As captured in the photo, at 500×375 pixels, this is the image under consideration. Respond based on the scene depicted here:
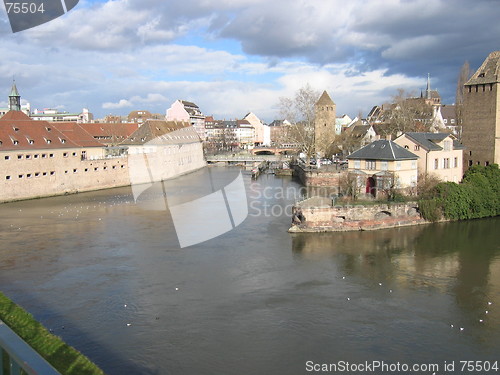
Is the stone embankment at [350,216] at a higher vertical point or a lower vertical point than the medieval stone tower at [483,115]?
lower

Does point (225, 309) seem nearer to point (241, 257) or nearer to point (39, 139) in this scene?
point (241, 257)

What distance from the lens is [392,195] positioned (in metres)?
21.4

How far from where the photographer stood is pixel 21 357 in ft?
5.48

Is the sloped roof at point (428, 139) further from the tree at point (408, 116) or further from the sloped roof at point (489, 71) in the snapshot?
the tree at point (408, 116)

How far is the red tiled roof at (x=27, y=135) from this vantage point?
92.8 feet

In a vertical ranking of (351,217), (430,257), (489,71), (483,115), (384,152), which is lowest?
(430,257)

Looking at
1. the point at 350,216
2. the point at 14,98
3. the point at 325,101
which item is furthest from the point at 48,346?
the point at 325,101

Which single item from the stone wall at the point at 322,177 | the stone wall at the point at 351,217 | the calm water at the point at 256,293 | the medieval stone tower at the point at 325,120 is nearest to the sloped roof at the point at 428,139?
the calm water at the point at 256,293

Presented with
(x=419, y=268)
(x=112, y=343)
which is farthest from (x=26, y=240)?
(x=419, y=268)

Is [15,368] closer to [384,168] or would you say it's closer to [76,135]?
[384,168]

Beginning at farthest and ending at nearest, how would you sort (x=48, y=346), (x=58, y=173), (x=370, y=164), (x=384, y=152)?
(x=58, y=173) < (x=370, y=164) < (x=384, y=152) < (x=48, y=346)

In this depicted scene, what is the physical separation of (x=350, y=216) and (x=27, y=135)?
20.8m

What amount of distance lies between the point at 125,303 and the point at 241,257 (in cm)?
492

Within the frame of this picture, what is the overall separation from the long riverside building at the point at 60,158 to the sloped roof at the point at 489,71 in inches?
953
